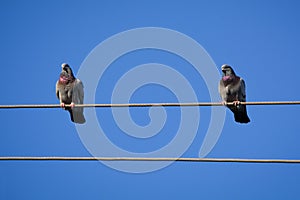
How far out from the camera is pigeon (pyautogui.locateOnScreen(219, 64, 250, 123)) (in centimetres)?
1339

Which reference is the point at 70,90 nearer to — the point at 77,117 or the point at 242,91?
the point at 77,117

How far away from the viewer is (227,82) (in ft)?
44.1

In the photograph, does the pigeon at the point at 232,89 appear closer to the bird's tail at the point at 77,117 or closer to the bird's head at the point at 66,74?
the bird's tail at the point at 77,117

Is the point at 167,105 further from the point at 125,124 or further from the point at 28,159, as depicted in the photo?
the point at 125,124

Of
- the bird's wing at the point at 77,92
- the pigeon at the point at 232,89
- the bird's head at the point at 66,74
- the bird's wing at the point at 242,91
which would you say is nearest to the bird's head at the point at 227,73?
the pigeon at the point at 232,89

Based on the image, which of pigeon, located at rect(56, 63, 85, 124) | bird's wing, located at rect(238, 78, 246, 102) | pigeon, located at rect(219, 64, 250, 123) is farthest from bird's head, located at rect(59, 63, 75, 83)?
bird's wing, located at rect(238, 78, 246, 102)

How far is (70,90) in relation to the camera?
13.5 metres

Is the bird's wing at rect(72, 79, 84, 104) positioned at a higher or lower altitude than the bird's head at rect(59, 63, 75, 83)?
lower

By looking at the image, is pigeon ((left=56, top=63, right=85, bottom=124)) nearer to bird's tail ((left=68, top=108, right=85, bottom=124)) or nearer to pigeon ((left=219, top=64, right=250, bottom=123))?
bird's tail ((left=68, top=108, right=85, bottom=124))

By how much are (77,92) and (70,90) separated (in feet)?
0.53

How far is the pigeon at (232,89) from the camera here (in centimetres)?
1339

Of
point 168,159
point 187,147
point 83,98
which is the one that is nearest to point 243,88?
point 187,147

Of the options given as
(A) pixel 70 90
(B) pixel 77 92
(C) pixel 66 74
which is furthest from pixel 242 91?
(C) pixel 66 74

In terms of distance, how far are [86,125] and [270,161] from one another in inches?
230
